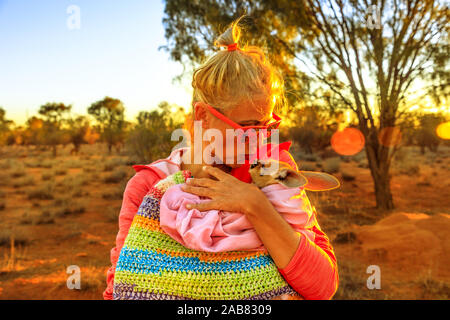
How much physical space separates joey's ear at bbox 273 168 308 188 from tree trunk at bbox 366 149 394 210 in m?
10.0

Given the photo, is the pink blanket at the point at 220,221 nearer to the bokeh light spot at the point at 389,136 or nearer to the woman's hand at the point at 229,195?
the woman's hand at the point at 229,195

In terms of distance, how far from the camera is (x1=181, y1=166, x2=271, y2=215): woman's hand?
49.1 inches

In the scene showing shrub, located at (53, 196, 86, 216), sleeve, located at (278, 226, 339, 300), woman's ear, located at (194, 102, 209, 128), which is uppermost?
woman's ear, located at (194, 102, 209, 128)

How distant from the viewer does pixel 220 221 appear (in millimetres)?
1271

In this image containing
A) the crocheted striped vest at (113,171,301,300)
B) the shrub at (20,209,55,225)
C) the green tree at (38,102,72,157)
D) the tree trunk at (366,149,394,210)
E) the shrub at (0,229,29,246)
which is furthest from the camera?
the green tree at (38,102,72,157)

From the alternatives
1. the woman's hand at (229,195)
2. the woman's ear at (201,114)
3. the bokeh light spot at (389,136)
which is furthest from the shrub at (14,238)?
the bokeh light spot at (389,136)

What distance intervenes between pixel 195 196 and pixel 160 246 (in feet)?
0.71

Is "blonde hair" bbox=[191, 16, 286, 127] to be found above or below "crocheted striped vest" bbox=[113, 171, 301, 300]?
above

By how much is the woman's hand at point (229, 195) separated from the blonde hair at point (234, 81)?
0.99ft

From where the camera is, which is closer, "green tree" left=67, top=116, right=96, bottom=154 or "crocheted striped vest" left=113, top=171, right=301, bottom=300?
"crocheted striped vest" left=113, top=171, right=301, bottom=300

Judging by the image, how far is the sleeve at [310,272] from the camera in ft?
4.09

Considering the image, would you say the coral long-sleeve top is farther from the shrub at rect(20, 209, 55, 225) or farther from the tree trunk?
the shrub at rect(20, 209, 55, 225)

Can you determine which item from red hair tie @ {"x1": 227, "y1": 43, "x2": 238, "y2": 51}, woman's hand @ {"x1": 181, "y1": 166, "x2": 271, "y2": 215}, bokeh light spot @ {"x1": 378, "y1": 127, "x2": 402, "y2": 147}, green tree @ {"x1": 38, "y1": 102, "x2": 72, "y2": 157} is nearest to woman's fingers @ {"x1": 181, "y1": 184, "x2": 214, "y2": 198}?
woman's hand @ {"x1": 181, "y1": 166, "x2": 271, "y2": 215}

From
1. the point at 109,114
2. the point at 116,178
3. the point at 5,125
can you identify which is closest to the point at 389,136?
the point at 116,178
